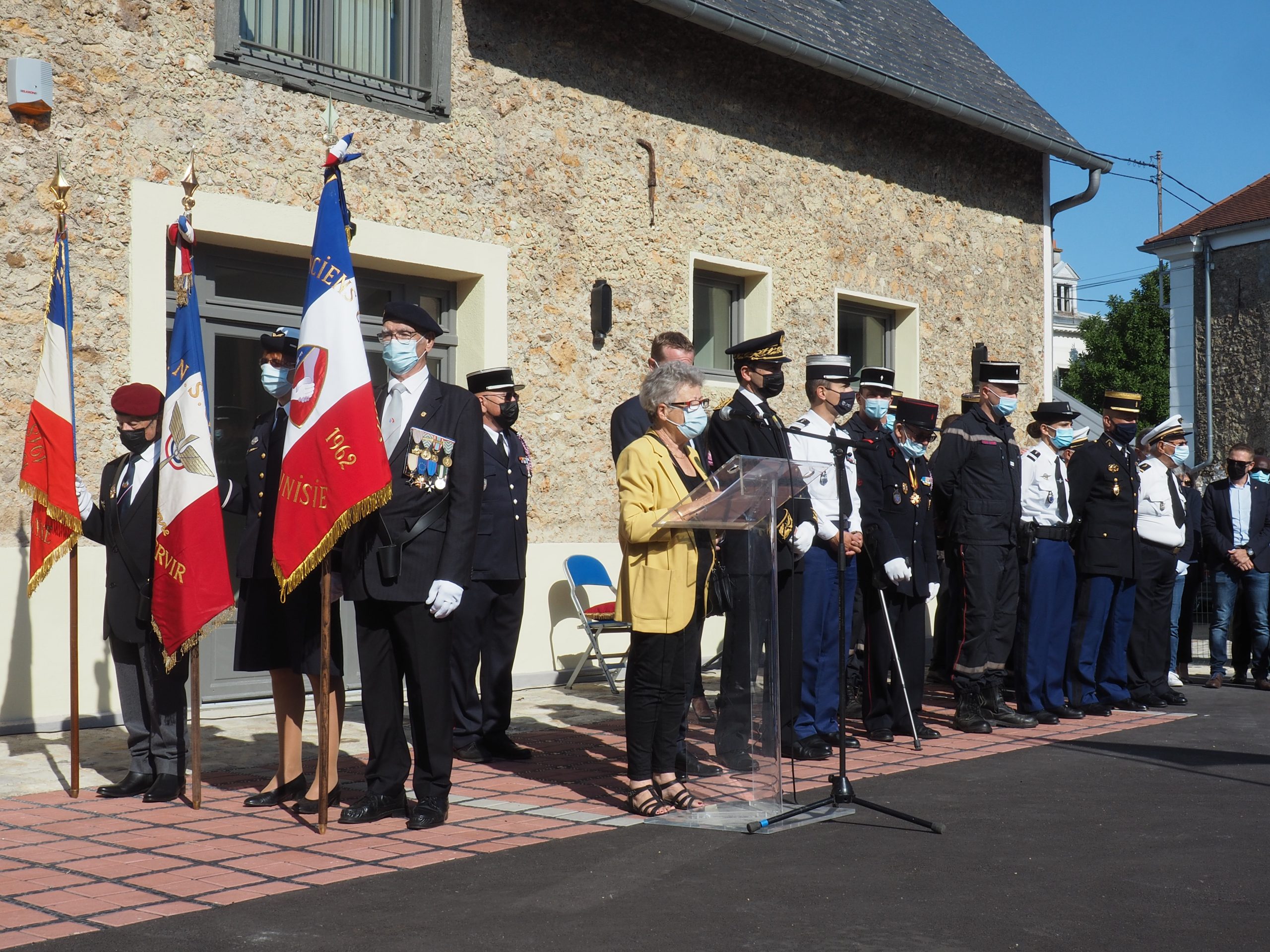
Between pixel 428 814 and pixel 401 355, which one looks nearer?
pixel 428 814

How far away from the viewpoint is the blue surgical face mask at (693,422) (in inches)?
227

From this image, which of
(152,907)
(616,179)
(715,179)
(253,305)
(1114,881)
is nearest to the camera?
(152,907)

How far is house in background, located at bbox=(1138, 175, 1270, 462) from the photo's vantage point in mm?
23859

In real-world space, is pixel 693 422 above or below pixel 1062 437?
below

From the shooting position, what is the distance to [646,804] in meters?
5.63

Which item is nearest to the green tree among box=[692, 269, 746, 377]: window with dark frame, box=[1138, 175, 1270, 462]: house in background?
box=[1138, 175, 1270, 462]: house in background

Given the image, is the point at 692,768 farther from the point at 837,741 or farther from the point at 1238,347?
the point at 1238,347

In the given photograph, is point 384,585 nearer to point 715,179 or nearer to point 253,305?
point 253,305

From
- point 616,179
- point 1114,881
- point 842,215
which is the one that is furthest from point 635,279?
point 1114,881

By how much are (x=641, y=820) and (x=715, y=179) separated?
6995 millimetres

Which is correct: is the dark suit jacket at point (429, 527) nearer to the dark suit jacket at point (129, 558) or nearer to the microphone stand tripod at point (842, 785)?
the dark suit jacket at point (129, 558)

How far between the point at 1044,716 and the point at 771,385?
331 cm

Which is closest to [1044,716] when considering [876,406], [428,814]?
[876,406]

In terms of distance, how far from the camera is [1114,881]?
460 centimetres
